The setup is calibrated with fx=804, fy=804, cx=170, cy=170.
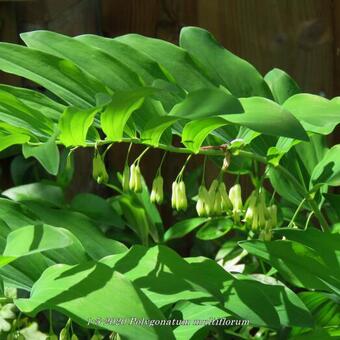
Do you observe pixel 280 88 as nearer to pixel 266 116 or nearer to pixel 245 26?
pixel 266 116

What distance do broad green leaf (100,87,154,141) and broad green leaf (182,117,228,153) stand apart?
0.28 ft

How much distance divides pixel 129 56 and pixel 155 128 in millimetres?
236

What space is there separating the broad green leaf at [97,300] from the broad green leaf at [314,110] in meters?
0.29

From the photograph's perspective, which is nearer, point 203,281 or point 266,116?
point 266,116

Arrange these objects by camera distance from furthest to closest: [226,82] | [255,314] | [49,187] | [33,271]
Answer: [49,187], [226,82], [33,271], [255,314]

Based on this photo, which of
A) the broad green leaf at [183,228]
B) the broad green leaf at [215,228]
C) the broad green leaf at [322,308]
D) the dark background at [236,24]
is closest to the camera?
the broad green leaf at [322,308]

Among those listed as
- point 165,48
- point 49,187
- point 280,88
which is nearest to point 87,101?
point 165,48

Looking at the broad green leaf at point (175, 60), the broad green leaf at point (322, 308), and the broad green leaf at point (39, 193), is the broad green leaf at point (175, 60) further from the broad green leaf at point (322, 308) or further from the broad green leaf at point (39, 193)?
the broad green leaf at point (39, 193)

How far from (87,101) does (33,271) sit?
267 millimetres

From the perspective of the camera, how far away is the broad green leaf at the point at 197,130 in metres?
1.04

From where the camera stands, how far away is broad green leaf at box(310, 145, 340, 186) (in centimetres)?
128

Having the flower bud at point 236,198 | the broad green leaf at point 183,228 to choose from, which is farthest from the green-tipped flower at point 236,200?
the broad green leaf at point 183,228

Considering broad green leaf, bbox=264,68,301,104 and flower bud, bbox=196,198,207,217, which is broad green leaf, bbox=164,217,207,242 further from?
flower bud, bbox=196,198,207,217

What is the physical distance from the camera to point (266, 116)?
0.92 metres
